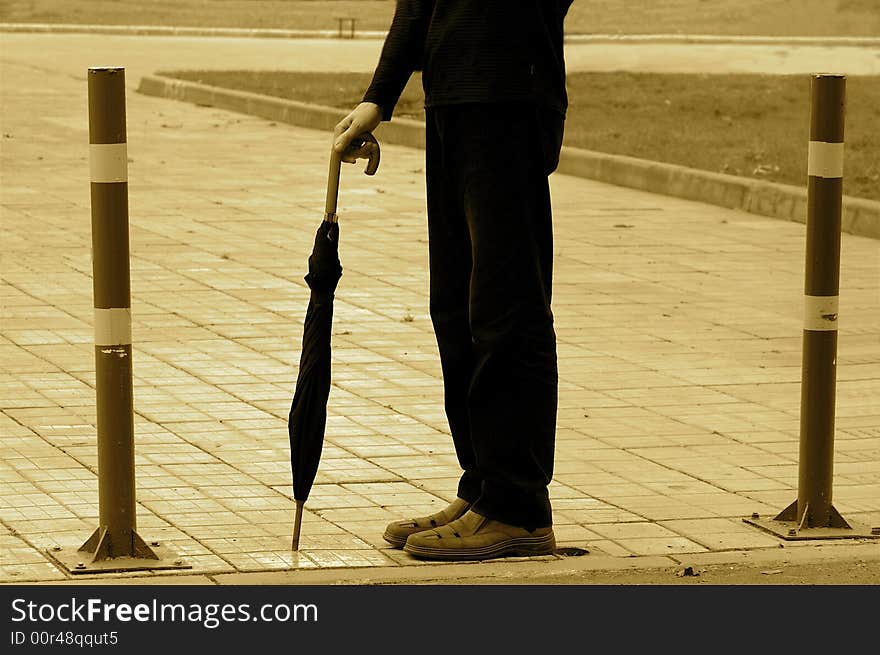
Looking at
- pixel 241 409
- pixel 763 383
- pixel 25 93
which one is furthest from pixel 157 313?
pixel 25 93

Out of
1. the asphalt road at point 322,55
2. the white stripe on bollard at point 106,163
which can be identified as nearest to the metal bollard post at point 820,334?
the white stripe on bollard at point 106,163

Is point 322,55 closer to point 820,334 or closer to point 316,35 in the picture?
point 316,35

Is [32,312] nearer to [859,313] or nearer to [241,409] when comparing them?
[241,409]

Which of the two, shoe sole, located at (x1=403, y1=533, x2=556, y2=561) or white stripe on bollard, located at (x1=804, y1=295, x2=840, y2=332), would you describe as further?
white stripe on bollard, located at (x1=804, y1=295, x2=840, y2=332)

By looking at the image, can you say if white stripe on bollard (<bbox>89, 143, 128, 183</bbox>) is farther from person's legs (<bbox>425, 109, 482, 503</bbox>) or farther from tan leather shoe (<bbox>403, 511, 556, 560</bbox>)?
tan leather shoe (<bbox>403, 511, 556, 560</bbox>)

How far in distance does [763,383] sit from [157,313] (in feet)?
9.30

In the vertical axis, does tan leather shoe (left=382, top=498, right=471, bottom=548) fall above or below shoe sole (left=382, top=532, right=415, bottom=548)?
above

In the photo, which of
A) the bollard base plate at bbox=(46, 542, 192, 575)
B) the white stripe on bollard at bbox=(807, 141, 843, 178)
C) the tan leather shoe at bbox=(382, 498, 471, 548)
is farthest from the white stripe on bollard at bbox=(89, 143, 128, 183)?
the white stripe on bollard at bbox=(807, 141, 843, 178)

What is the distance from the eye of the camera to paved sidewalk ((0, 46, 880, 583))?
5273mm

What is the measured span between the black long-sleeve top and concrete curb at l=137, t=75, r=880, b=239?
5924 millimetres

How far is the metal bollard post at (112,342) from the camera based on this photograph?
475 centimetres

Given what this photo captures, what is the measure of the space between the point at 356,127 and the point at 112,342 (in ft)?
2.73

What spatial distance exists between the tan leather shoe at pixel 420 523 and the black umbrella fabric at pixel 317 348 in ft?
0.85

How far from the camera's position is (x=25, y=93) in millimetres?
20781
